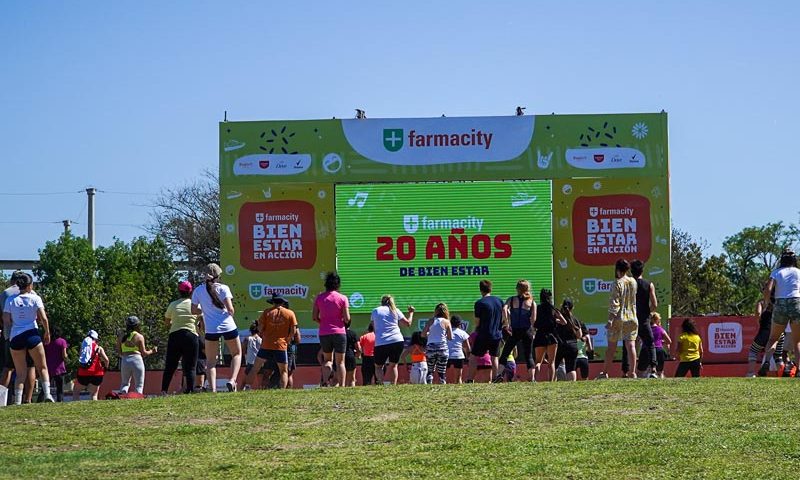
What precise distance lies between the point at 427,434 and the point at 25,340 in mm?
6478

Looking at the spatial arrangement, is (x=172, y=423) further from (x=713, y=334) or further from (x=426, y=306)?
(x=713, y=334)

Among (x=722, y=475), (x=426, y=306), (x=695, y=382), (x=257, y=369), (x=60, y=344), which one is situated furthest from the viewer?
(x=426, y=306)

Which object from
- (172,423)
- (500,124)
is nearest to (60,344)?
(172,423)

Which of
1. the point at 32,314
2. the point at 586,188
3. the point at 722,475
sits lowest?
the point at 722,475

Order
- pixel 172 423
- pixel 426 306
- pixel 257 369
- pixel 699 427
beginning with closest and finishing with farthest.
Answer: pixel 699 427, pixel 172 423, pixel 257 369, pixel 426 306

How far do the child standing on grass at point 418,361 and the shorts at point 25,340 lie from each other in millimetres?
6174

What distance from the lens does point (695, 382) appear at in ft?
47.1

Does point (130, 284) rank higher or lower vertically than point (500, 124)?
lower

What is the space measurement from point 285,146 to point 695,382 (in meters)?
15.8

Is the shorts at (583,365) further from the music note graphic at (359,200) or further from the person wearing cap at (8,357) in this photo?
the person wearing cap at (8,357)

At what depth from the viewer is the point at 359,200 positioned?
28.2m

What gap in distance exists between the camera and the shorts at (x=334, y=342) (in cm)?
1689

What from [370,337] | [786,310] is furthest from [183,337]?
[786,310]

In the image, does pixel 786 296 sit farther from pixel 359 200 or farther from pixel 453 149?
pixel 359 200
